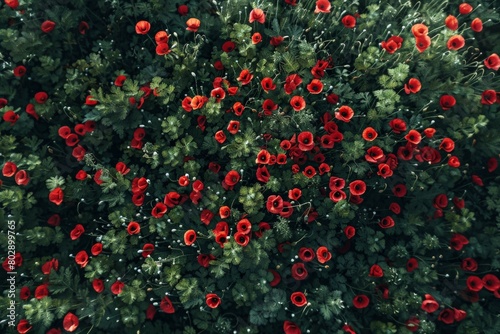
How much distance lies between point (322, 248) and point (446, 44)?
196cm

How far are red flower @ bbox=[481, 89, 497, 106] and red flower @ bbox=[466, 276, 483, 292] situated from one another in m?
1.41

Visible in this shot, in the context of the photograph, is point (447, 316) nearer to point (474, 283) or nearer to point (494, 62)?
Result: point (474, 283)

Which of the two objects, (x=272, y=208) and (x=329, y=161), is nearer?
(x=272, y=208)

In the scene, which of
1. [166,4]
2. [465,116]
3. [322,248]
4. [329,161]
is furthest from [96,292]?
[465,116]

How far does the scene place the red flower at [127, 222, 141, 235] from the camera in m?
2.86

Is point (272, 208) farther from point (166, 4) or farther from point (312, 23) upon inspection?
point (166, 4)

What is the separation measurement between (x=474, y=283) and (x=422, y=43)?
192 centimetres

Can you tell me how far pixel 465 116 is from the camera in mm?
3371

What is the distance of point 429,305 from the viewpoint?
2.91 m

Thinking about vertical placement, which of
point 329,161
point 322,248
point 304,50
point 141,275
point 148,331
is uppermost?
point 304,50

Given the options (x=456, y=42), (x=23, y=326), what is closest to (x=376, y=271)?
(x=456, y=42)

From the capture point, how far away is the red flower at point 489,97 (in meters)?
3.20

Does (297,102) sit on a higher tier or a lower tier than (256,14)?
lower

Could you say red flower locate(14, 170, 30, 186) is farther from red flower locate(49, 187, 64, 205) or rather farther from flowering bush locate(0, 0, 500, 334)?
red flower locate(49, 187, 64, 205)
